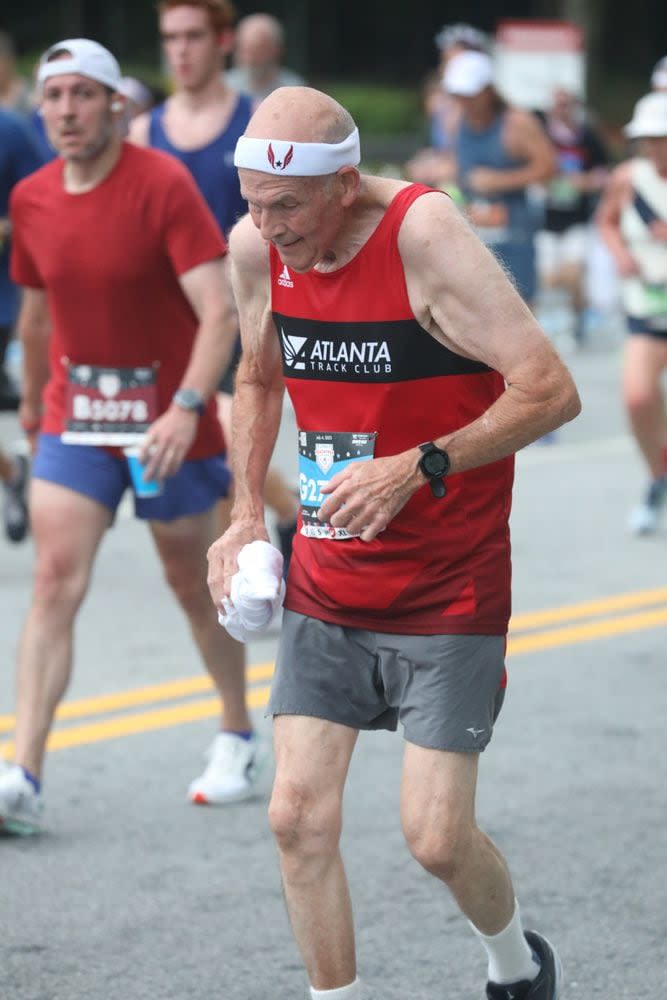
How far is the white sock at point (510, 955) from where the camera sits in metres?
3.99

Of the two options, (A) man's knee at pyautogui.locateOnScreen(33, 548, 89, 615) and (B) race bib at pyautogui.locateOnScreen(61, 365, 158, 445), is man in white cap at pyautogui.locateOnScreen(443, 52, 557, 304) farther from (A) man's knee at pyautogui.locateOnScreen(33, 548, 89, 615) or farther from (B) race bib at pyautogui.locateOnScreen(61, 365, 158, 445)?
(A) man's knee at pyautogui.locateOnScreen(33, 548, 89, 615)

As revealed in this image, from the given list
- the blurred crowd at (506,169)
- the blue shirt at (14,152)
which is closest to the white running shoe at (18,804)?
the blurred crowd at (506,169)

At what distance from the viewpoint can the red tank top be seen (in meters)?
3.80

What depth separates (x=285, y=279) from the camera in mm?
3906

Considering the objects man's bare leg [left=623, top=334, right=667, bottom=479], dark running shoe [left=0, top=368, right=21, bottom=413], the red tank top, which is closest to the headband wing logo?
the red tank top

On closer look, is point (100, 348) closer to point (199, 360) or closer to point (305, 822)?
point (199, 360)

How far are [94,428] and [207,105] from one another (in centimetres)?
240

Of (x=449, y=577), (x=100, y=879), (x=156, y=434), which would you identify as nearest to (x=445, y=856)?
(x=449, y=577)

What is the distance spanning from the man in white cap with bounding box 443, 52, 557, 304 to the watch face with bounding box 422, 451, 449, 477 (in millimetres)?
8367

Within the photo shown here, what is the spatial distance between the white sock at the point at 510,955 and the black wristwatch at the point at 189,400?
1876 mm

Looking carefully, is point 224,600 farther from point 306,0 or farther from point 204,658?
point 306,0

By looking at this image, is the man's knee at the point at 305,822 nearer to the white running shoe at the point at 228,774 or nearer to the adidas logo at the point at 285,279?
the adidas logo at the point at 285,279

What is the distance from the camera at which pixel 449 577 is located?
389 centimetres

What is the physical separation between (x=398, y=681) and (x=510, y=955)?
0.62 meters
